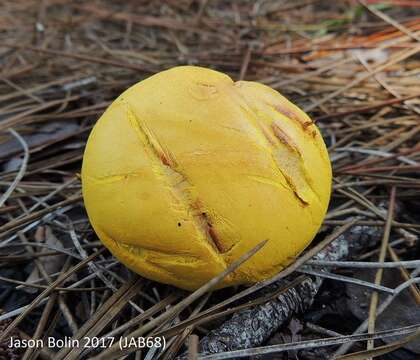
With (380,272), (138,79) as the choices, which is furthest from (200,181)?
(138,79)

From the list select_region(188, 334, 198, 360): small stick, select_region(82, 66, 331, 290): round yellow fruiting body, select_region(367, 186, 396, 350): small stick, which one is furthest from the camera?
select_region(367, 186, 396, 350): small stick

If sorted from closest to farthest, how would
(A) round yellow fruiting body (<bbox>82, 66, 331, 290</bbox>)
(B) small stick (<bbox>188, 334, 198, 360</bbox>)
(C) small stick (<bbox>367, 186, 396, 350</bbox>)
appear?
(B) small stick (<bbox>188, 334, 198, 360</bbox>), (A) round yellow fruiting body (<bbox>82, 66, 331, 290</bbox>), (C) small stick (<bbox>367, 186, 396, 350</bbox>)

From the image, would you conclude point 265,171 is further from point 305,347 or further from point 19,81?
point 19,81

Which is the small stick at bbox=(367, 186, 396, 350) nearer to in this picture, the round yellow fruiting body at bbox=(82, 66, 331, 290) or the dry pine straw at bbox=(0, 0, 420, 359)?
the dry pine straw at bbox=(0, 0, 420, 359)

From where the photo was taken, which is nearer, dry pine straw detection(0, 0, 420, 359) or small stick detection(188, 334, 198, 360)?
small stick detection(188, 334, 198, 360)

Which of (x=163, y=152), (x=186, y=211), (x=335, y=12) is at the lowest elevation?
(x=335, y=12)

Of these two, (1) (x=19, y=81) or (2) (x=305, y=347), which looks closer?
(2) (x=305, y=347)

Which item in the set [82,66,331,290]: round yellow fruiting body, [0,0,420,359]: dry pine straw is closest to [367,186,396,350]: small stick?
[0,0,420,359]: dry pine straw

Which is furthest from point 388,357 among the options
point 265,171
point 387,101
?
point 387,101
